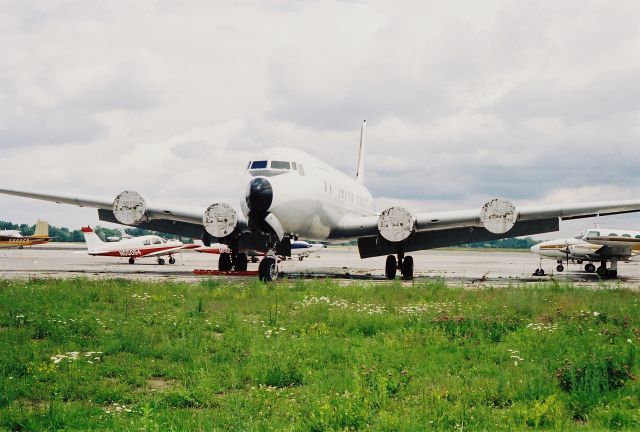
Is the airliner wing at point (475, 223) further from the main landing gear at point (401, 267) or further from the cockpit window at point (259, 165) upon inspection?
the cockpit window at point (259, 165)

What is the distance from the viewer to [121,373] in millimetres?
8297

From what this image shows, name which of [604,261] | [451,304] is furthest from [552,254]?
[451,304]

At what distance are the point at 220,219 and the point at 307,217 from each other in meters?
3.89

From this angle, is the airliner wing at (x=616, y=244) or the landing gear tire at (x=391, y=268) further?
the airliner wing at (x=616, y=244)

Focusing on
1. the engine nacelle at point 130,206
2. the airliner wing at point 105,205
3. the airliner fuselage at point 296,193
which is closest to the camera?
the airliner fuselage at point 296,193

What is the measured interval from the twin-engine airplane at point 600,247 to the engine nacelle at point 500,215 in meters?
9.32

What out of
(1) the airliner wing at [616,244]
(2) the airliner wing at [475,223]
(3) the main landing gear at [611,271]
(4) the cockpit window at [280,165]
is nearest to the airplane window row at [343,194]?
(2) the airliner wing at [475,223]

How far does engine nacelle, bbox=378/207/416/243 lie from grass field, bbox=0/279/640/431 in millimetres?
10819

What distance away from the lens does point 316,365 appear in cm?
877

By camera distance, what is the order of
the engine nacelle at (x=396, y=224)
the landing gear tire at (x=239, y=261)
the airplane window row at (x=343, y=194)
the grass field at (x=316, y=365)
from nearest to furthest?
the grass field at (x=316, y=365) → the engine nacelle at (x=396, y=224) → the airplane window row at (x=343, y=194) → the landing gear tire at (x=239, y=261)

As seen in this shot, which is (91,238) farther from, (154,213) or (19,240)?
(19,240)

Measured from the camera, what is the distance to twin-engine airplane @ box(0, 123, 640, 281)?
2195 centimetres

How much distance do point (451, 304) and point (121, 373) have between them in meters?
8.54

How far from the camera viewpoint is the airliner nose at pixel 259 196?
2081 cm
